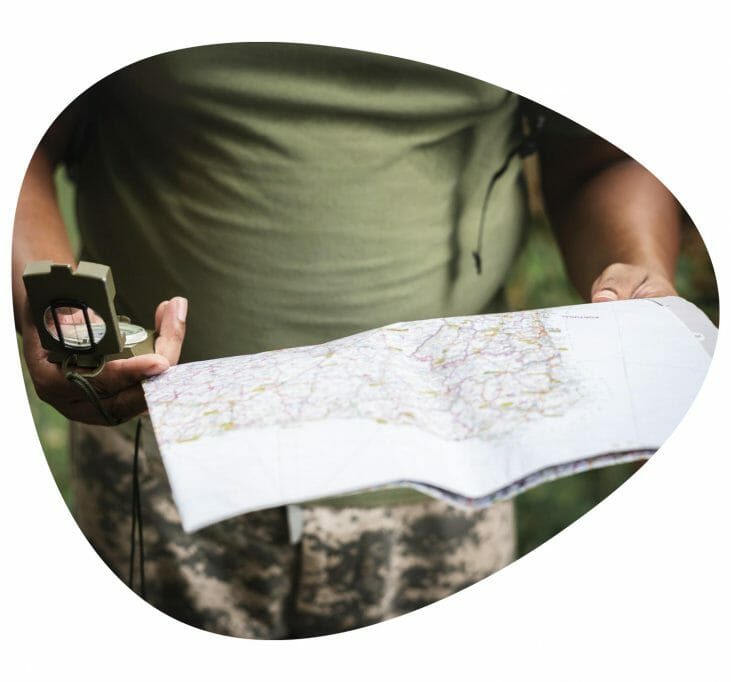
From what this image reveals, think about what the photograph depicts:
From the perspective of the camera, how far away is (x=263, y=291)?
1393mm

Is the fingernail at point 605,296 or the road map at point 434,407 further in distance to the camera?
the fingernail at point 605,296

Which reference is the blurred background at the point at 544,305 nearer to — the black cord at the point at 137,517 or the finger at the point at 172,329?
the black cord at the point at 137,517

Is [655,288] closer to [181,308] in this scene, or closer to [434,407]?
[434,407]

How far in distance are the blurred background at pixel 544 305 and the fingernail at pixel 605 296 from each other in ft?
0.08

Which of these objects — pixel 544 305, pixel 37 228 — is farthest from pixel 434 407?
pixel 37 228

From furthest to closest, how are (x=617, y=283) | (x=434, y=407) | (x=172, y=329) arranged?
(x=617, y=283), (x=172, y=329), (x=434, y=407)

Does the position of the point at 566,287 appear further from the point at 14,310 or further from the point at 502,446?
the point at 14,310

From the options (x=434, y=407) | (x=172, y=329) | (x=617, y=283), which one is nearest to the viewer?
(x=434, y=407)

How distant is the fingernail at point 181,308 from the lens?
4.28 feet

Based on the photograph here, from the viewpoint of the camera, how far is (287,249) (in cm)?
140

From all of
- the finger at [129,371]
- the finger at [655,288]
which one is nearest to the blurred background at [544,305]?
the finger at [655,288]

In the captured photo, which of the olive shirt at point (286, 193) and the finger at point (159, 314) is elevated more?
the olive shirt at point (286, 193)

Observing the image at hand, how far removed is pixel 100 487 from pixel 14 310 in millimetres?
279

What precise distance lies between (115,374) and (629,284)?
713 millimetres
